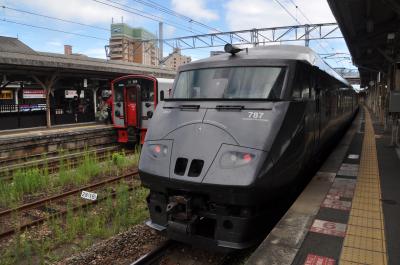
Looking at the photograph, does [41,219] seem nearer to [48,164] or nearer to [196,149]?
[196,149]

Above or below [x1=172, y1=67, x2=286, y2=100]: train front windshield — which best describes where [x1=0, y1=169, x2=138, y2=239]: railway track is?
below

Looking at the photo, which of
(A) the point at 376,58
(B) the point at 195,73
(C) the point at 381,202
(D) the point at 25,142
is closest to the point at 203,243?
(B) the point at 195,73

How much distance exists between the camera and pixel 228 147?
177 inches

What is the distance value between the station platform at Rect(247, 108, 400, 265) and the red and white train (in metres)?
8.92

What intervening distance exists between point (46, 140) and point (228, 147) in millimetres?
12025

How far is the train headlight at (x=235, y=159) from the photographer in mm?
4352

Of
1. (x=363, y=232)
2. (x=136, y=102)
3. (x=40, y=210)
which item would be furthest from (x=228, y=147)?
(x=136, y=102)

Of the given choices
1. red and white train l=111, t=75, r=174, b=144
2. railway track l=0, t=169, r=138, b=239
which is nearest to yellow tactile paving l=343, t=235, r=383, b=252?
railway track l=0, t=169, r=138, b=239

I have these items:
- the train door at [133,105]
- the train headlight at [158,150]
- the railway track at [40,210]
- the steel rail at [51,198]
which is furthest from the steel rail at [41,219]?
the train door at [133,105]

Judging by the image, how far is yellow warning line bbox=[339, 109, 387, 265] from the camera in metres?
3.89

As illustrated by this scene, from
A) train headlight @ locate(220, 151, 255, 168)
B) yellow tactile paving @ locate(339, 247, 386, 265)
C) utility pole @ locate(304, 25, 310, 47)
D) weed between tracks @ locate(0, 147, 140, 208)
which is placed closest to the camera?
yellow tactile paving @ locate(339, 247, 386, 265)

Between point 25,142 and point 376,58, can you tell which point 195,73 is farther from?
point 376,58

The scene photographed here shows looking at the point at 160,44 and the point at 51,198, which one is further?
the point at 160,44

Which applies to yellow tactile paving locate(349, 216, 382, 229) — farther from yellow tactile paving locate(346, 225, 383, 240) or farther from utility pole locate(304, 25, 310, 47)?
utility pole locate(304, 25, 310, 47)
